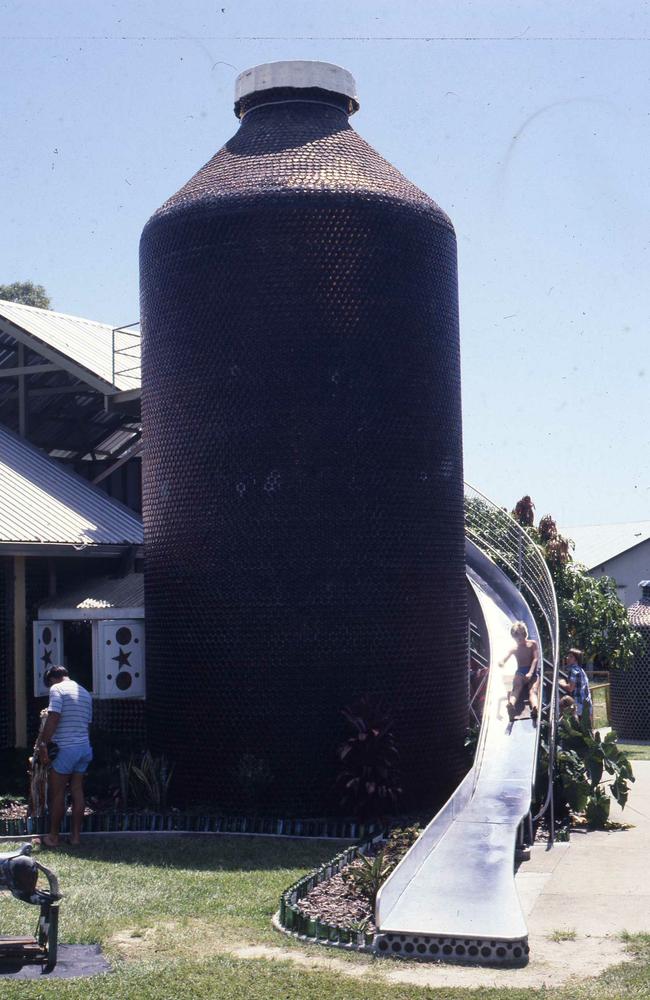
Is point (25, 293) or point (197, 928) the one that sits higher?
point (25, 293)

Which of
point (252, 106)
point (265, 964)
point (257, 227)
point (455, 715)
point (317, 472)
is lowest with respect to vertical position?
point (265, 964)

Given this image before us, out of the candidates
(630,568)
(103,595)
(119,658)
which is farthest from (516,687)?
(630,568)

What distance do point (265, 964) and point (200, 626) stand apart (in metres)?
7.18

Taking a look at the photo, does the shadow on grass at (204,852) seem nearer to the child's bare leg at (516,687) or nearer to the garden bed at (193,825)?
the garden bed at (193,825)

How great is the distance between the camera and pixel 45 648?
18203 millimetres

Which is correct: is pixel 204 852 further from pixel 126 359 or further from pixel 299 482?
pixel 126 359

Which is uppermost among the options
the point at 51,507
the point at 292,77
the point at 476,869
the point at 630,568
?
the point at 292,77

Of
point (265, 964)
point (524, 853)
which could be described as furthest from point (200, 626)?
point (265, 964)

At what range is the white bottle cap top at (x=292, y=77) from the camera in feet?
55.6

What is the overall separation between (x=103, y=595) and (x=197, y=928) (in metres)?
9.51

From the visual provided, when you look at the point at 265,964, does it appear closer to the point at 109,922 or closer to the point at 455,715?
the point at 109,922

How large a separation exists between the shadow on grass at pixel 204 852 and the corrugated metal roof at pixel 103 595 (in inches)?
193

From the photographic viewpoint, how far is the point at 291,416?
15.1m

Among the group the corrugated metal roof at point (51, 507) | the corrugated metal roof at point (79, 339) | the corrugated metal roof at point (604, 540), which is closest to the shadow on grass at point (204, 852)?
the corrugated metal roof at point (51, 507)
